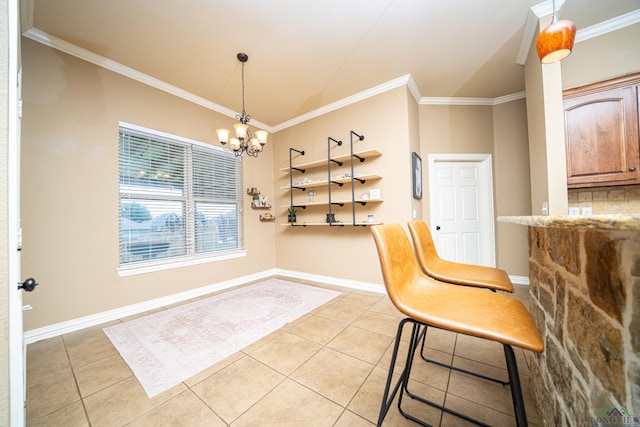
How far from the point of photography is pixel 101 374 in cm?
153

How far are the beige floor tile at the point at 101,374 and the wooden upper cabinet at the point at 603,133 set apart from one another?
12.9 feet

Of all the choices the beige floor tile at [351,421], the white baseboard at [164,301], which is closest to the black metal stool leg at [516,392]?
the beige floor tile at [351,421]

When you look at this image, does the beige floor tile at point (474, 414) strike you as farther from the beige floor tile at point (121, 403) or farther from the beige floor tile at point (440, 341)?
the beige floor tile at point (121, 403)

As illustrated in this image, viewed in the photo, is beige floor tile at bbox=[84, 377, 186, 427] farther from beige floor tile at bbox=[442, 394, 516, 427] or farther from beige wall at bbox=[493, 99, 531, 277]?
beige wall at bbox=[493, 99, 531, 277]

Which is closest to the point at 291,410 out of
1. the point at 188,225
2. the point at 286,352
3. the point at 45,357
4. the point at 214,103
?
the point at 286,352

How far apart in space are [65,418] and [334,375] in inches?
58.4

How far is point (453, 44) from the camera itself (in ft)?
7.91

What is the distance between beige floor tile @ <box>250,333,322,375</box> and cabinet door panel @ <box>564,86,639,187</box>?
2.75 m

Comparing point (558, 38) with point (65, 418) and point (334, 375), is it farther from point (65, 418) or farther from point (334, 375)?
point (65, 418)

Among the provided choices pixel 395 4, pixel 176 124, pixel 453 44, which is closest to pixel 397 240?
pixel 395 4

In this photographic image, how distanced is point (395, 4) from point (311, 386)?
3043mm

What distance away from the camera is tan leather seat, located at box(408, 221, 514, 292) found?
1265mm

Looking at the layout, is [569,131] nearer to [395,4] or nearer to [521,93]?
[521,93]

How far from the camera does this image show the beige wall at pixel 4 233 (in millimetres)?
574
